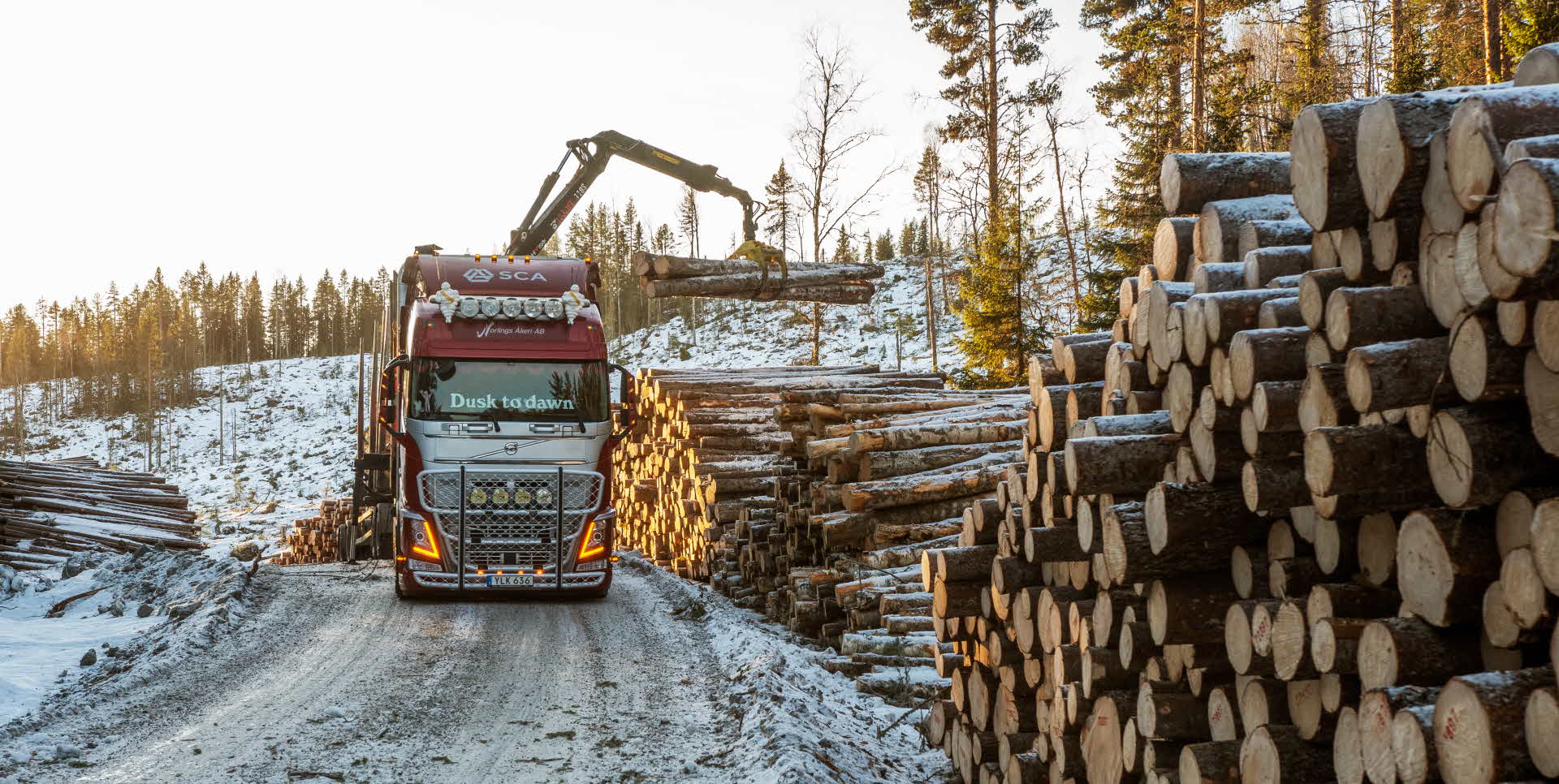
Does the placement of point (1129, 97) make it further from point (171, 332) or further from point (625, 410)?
point (171, 332)

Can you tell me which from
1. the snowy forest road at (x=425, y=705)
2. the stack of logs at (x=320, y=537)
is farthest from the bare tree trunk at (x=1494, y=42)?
the stack of logs at (x=320, y=537)

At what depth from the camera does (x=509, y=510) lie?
12.1 metres

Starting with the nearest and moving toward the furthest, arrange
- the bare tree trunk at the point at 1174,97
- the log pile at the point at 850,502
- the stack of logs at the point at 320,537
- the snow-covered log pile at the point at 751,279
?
the log pile at the point at 850,502 < the snow-covered log pile at the point at 751,279 < the stack of logs at the point at 320,537 < the bare tree trunk at the point at 1174,97

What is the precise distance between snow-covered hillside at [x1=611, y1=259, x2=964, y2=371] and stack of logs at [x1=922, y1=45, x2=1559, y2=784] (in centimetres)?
4165

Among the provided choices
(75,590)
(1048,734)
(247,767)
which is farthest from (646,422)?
(1048,734)

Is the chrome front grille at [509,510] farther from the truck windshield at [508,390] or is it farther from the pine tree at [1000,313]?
the pine tree at [1000,313]

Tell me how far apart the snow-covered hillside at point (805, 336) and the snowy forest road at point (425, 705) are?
37.2m

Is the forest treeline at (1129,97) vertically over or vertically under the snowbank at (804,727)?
over

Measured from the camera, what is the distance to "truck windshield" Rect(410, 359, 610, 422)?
40.2 ft

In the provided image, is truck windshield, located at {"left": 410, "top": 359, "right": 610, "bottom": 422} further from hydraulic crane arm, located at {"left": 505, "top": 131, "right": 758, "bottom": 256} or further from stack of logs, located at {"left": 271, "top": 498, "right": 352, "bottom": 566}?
stack of logs, located at {"left": 271, "top": 498, "right": 352, "bottom": 566}

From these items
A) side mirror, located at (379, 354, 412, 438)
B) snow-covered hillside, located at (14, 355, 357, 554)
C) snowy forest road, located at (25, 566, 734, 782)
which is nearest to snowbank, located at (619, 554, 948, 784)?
snowy forest road, located at (25, 566, 734, 782)

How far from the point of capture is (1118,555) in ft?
14.3

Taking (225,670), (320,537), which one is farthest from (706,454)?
(320,537)

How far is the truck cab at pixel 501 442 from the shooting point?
1205 cm
